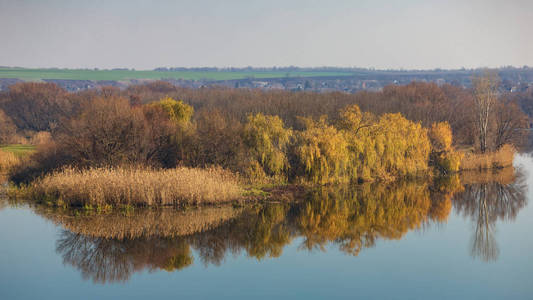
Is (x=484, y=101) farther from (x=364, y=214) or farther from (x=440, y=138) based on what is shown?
(x=364, y=214)

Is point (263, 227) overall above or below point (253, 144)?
below

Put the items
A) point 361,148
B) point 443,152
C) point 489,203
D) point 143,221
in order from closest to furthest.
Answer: point 143,221
point 489,203
point 361,148
point 443,152

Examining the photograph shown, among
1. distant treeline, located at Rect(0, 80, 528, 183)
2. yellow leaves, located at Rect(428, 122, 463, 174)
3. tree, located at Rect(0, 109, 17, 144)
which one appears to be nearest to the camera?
distant treeline, located at Rect(0, 80, 528, 183)

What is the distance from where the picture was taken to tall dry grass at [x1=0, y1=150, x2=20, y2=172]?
3527 centimetres

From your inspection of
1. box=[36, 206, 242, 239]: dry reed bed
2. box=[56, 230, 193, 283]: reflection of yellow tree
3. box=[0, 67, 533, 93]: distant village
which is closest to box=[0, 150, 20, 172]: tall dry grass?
box=[36, 206, 242, 239]: dry reed bed

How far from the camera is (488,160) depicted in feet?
128

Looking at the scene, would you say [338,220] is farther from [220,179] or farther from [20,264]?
[20,264]

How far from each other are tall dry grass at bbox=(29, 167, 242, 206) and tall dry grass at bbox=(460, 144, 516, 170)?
19.2m

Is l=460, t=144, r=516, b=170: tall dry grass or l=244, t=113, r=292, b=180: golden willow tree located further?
l=460, t=144, r=516, b=170: tall dry grass

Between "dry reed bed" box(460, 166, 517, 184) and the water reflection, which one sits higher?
the water reflection

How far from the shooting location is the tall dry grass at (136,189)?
25.2 m

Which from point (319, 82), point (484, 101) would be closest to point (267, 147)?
point (484, 101)

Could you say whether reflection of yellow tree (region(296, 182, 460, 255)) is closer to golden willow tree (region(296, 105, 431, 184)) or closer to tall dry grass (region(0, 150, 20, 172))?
golden willow tree (region(296, 105, 431, 184))

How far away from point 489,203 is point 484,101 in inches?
604
